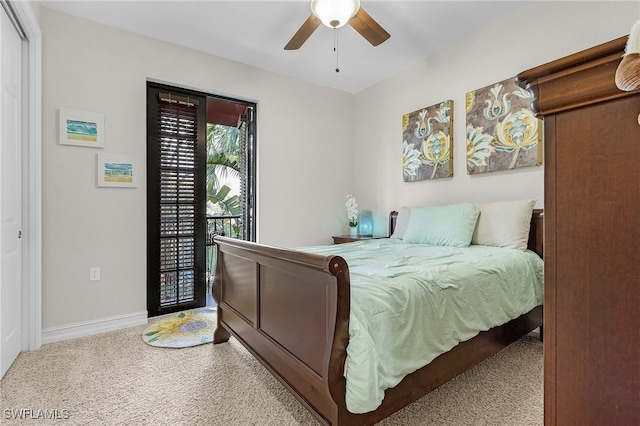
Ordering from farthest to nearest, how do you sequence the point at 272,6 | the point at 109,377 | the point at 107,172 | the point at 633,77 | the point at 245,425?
1. the point at 107,172
2. the point at 272,6
3. the point at 109,377
4. the point at 245,425
5. the point at 633,77

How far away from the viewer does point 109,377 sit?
1968 millimetres

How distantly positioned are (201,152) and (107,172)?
35.4 inches

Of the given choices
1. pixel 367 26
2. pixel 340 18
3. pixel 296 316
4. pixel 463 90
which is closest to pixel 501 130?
pixel 463 90

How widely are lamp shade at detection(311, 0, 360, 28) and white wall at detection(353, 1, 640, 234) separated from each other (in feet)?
5.43

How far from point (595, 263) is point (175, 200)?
335 centimetres

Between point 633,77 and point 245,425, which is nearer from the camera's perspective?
point 633,77

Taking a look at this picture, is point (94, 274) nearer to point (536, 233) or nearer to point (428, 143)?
point (428, 143)

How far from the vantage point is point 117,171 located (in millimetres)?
2850

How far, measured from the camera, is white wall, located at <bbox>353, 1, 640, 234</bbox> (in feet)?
7.91

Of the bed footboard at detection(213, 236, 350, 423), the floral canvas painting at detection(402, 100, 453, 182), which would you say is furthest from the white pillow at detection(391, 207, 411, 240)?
the bed footboard at detection(213, 236, 350, 423)

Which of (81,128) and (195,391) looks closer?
(195,391)

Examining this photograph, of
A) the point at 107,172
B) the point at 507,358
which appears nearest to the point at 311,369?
the point at 507,358

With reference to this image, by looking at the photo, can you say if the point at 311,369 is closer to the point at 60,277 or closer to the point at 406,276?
the point at 406,276

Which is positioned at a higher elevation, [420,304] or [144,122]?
[144,122]
